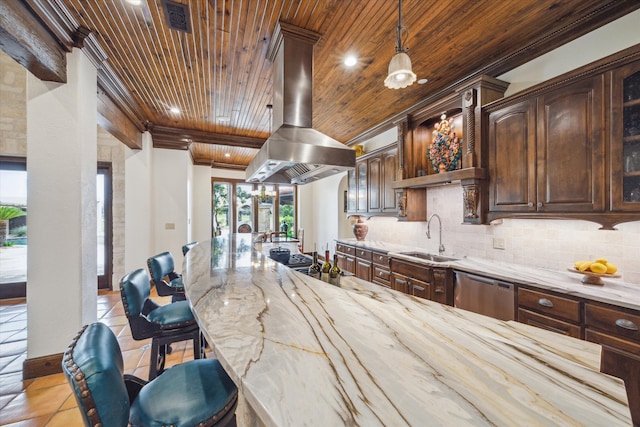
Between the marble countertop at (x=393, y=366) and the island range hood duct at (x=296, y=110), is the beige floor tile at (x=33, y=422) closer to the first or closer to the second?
the marble countertop at (x=393, y=366)

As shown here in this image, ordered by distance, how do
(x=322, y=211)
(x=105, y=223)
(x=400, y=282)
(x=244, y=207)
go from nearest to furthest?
1. (x=400, y=282)
2. (x=105, y=223)
3. (x=322, y=211)
4. (x=244, y=207)

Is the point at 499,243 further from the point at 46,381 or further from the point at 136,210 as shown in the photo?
the point at 136,210

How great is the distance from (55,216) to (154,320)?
1.38m

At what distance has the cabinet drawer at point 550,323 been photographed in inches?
70.0

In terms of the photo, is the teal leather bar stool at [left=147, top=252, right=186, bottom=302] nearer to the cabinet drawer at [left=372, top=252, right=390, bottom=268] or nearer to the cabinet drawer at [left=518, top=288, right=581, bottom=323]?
the cabinet drawer at [left=372, top=252, right=390, bottom=268]

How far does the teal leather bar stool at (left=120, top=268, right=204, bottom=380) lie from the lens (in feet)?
4.95

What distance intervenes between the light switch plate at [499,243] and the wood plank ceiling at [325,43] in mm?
1735

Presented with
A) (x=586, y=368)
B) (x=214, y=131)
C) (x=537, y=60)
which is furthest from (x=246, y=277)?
(x=214, y=131)

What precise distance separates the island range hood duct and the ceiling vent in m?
0.69

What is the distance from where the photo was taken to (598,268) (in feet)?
6.07

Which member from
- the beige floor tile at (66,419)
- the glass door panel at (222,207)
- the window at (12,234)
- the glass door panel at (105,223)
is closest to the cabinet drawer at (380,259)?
the beige floor tile at (66,419)

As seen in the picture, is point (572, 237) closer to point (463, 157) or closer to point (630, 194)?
point (630, 194)

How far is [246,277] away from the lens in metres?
1.67

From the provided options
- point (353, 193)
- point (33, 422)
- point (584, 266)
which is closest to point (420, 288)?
point (584, 266)
